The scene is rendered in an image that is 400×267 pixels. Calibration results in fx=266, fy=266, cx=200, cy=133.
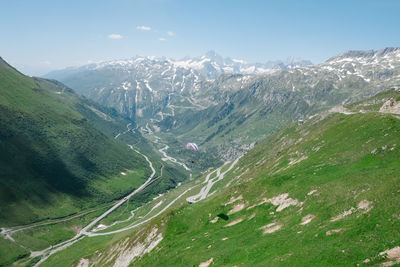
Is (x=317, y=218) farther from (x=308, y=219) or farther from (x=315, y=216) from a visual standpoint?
(x=308, y=219)

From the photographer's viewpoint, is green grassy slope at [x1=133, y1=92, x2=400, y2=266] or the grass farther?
green grassy slope at [x1=133, y1=92, x2=400, y2=266]

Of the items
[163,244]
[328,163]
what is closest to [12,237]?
[163,244]

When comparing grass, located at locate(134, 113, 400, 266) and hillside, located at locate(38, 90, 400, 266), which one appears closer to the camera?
grass, located at locate(134, 113, 400, 266)

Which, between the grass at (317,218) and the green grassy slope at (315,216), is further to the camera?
the green grassy slope at (315,216)
